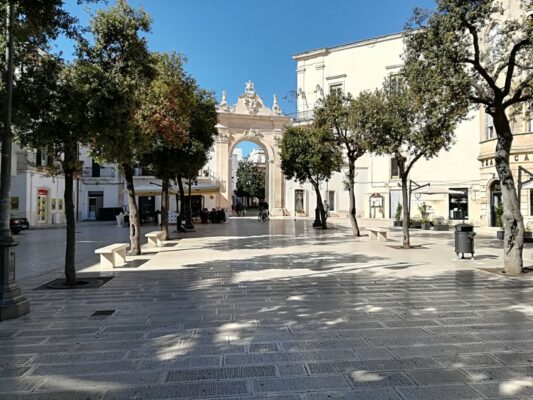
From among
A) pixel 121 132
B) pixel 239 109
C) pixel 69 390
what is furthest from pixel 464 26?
pixel 239 109

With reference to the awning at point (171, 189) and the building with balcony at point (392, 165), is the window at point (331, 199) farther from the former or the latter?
the awning at point (171, 189)

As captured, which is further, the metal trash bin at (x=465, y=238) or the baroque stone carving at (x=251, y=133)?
the baroque stone carving at (x=251, y=133)

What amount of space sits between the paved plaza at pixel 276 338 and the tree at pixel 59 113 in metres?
2.53

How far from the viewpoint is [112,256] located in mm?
10062

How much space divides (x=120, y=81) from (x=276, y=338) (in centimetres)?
526

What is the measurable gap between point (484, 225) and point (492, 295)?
21137 millimetres

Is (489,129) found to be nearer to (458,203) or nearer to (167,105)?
(458,203)

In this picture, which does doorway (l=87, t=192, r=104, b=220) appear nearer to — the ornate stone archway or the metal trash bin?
the ornate stone archway

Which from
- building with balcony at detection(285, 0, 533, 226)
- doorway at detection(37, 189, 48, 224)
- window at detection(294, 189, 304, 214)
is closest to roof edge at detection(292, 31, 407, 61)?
building with balcony at detection(285, 0, 533, 226)

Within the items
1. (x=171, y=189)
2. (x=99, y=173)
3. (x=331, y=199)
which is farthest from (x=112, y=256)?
(x=331, y=199)

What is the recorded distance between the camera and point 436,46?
8758 mm

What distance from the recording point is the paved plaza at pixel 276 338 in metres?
3.47

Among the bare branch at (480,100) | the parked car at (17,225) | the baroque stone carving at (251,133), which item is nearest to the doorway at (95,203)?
the baroque stone carving at (251,133)

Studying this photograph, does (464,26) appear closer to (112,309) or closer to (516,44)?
(516,44)
